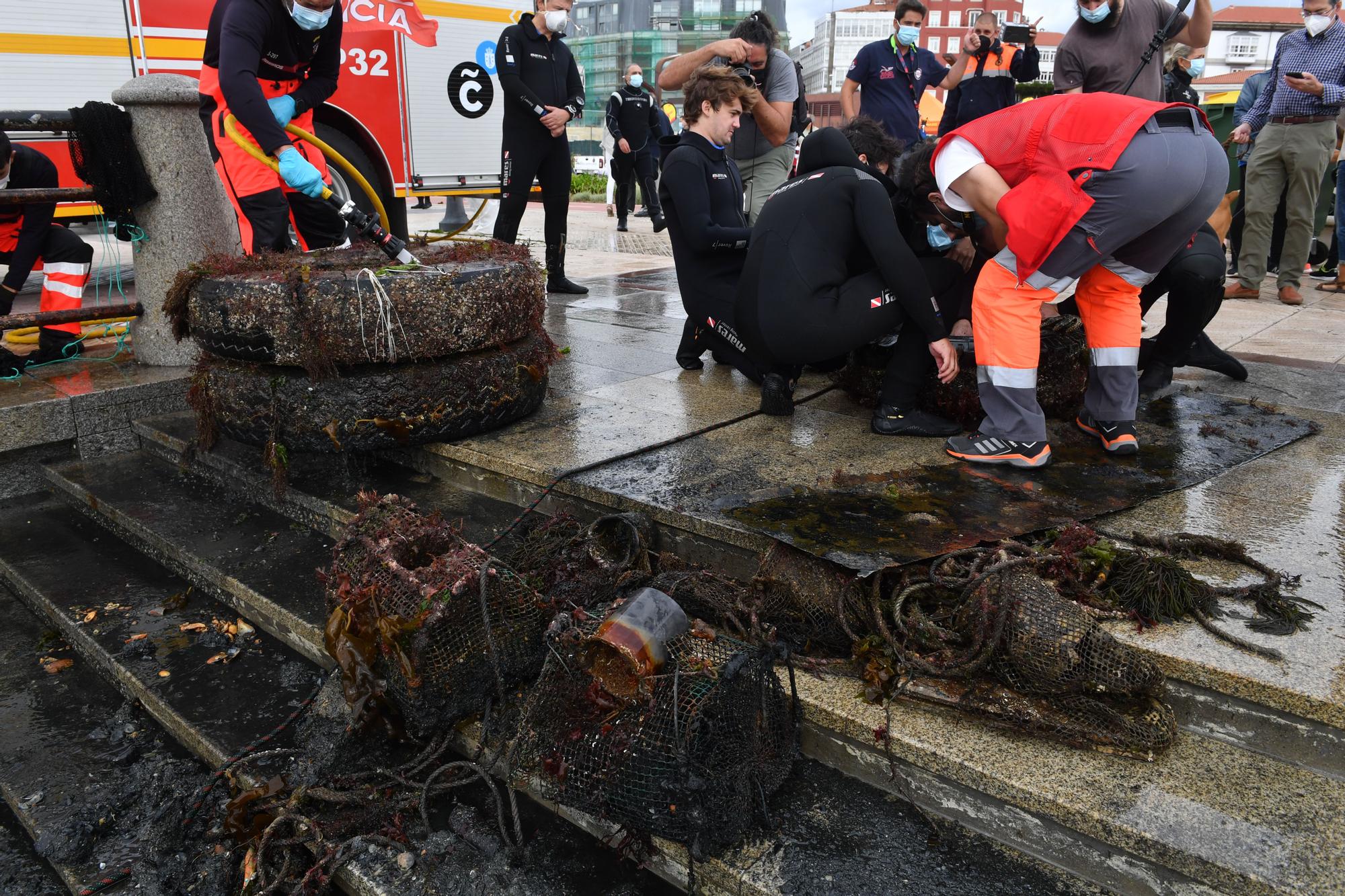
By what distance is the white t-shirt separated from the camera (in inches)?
128

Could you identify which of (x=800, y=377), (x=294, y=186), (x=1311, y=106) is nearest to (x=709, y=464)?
(x=800, y=377)

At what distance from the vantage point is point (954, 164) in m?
3.29

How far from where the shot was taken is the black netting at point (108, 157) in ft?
14.7

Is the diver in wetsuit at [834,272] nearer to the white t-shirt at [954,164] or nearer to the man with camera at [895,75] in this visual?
the white t-shirt at [954,164]

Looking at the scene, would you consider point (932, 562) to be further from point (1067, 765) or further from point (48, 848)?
point (48, 848)

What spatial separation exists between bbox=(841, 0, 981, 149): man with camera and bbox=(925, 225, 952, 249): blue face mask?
11.9ft

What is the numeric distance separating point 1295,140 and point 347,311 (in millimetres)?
7225

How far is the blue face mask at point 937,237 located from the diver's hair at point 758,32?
2.70m

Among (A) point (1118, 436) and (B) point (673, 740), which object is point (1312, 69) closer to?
(A) point (1118, 436)

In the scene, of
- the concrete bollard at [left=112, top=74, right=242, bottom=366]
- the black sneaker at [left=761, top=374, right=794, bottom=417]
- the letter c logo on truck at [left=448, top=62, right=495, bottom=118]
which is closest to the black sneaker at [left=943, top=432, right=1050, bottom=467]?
the black sneaker at [left=761, top=374, right=794, bottom=417]

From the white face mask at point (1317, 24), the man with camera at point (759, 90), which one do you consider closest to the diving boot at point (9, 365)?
the man with camera at point (759, 90)

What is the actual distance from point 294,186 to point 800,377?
2.70m

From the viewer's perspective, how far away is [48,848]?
2.37m

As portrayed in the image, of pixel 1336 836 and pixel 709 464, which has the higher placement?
pixel 709 464
